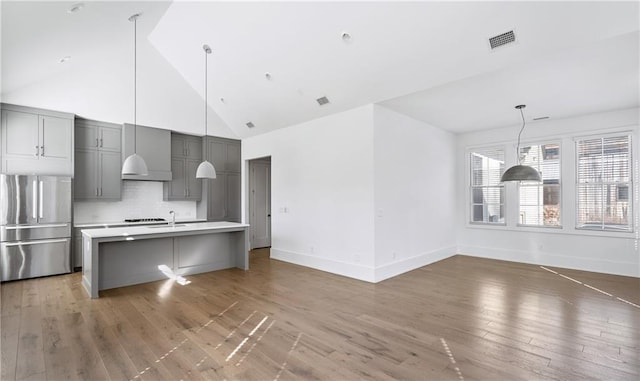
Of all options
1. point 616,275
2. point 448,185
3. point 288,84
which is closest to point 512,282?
point 616,275

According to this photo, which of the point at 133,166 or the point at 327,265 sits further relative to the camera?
the point at 327,265

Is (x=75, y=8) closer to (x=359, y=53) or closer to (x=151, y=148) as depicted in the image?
(x=359, y=53)

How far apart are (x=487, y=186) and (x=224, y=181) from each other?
608 cm

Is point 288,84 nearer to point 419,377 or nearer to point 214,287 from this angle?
point 214,287

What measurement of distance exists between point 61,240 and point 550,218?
8930 mm

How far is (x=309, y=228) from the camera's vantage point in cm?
607

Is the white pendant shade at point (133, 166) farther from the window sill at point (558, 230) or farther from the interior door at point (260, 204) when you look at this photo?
the window sill at point (558, 230)

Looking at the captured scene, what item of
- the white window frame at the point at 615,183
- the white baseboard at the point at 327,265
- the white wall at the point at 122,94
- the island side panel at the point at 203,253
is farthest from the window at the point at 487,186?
the white wall at the point at 122,94

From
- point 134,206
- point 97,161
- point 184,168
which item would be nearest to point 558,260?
point 184,168

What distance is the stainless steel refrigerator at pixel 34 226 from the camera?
16.2ft

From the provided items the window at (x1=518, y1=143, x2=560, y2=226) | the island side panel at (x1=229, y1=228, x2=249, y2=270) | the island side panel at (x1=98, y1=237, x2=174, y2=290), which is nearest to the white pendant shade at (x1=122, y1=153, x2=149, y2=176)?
the island side panel at (x1=98, y1=237, x2=174, y2=290)

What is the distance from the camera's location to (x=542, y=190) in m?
6.27

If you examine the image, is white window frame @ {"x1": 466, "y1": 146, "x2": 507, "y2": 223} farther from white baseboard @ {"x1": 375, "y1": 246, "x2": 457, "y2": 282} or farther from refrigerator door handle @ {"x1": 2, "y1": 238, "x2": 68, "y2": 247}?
refrigerator door handle @ {"x1": 2, "y1": 238, "x2": 68, "y2": 247}

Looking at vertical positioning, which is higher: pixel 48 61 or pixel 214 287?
pixel 48 61
